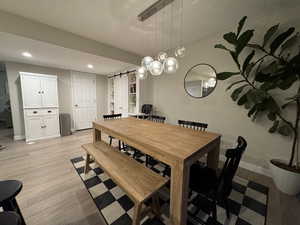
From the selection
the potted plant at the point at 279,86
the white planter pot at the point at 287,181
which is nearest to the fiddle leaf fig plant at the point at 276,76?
the potted plant at the point at 279,86

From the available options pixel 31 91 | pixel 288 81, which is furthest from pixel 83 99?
pixel 288 81

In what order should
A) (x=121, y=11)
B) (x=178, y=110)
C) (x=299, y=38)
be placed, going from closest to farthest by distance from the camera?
(x=299, y=38)
(x=121, y=11)
(x=178, y=110)

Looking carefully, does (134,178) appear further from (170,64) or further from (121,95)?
(121,95)

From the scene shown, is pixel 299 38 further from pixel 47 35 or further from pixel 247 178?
pixel 47 35

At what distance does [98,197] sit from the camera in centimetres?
159

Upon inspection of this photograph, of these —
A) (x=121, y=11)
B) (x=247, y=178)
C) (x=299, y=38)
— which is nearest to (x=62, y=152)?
(x=121, y=11)

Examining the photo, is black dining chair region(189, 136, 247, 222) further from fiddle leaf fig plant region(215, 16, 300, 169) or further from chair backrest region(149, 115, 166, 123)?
chair backrest region(149, 115, 166, 123)

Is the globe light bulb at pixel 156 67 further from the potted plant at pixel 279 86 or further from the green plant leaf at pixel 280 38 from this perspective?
the green plant leaf at pixel 280 38

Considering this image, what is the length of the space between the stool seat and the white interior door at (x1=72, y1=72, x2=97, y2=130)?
4136 millimetres

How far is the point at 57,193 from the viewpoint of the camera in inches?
65.4

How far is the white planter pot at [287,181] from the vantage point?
159 cm

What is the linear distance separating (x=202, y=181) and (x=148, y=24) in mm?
2579

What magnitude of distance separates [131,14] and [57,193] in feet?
9.33

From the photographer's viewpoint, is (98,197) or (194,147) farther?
(98,197)
